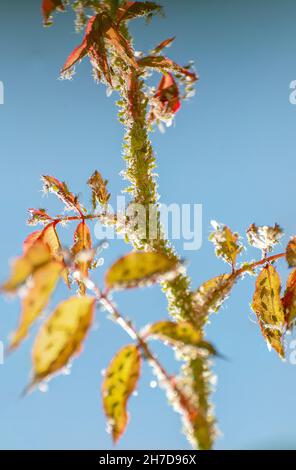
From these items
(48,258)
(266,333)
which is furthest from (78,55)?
(266,333)

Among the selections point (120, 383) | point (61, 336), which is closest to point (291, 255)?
point (120, 383)

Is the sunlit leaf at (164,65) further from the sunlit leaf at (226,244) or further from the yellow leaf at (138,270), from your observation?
the yellow leaf at (138,270)

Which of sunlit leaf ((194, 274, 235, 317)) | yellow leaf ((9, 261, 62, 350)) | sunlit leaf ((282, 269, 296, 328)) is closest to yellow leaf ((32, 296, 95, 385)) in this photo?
yellow leaf ((9, 261, 62, 350))

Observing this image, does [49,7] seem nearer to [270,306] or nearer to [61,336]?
[61,336]

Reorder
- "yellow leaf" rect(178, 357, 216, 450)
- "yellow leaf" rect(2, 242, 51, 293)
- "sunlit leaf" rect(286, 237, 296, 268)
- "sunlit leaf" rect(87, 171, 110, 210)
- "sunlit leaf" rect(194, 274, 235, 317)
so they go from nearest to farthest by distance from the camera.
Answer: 1. "yellow leaf" rect(2, 242, 51, 293)
2. "yellow leaf" rect(178, 357, 216, 450)
3. "sunlit leaf" rect(194, 274, 235, 317)
4. "sunlit leaf" rect(286, 237, 296, 268)
5. "sunlit leaf" rect(87, 171, 110, 210)

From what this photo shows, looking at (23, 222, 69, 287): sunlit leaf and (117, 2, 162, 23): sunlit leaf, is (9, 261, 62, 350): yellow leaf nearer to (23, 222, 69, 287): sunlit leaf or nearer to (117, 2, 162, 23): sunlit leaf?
(23, 222, 69, 287): sunlit leaf

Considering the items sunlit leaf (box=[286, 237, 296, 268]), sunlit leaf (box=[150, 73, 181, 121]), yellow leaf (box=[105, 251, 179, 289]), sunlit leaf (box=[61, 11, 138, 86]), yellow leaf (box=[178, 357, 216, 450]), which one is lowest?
yellow leaf (box=[178, 357, 216, 450])

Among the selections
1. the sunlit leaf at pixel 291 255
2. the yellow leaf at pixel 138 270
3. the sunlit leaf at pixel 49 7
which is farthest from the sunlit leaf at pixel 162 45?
the yellow leaf at pixel 138 270

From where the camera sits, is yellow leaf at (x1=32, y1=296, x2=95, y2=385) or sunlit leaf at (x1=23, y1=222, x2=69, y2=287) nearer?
yellow leaf at (x1=32, y1=296, x2=95, y2=385)
